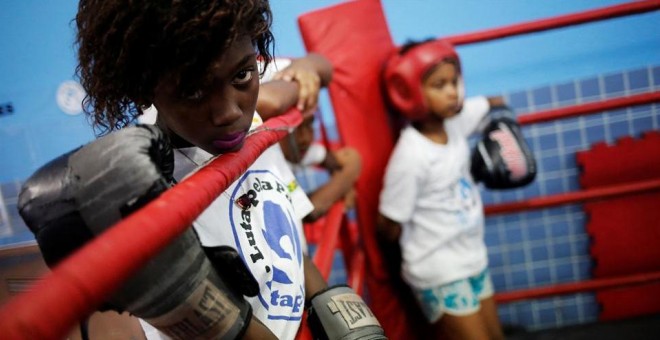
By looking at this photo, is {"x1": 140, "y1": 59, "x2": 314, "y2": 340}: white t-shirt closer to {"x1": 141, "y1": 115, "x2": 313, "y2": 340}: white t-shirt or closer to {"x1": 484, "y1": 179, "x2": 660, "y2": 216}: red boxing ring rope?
{"x1": 141, "y1": 115, "x2": 313, "y2": 340}: white t-shirt

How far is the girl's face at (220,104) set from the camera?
1.41 feet

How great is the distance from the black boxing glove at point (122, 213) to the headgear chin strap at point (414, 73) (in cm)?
100

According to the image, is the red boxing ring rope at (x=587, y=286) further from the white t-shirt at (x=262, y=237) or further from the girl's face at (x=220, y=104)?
the girl's face at (x=220, y=104)

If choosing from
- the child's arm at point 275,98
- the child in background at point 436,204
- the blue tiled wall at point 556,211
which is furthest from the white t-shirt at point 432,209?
the blue tiled wall at point 556,211

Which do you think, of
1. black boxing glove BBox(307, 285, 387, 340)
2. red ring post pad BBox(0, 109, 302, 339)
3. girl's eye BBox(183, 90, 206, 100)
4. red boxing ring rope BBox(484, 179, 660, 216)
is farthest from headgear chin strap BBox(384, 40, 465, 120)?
red ring post pad BBox(0, 109, 302, 339)

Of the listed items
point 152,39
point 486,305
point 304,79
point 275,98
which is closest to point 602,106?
point 486,305

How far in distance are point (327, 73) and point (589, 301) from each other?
1.82 metres

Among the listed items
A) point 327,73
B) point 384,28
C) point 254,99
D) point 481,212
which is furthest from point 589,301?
point 254,99

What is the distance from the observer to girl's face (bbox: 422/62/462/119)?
1.25 m

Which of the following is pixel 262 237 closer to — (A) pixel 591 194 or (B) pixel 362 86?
(B) pixel 362 86

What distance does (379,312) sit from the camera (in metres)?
1.41

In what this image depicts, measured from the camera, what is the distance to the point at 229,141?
0.47m

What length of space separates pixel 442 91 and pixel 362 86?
23 centimetres

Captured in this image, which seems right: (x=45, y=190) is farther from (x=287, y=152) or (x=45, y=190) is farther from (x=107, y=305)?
(x=287, y=152)
